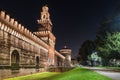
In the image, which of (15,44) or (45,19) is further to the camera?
(45,19)

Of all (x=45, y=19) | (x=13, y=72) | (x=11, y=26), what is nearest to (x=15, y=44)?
(x=11, y=26)

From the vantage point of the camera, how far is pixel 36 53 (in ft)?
123

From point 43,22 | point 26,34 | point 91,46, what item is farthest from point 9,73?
point 91,46

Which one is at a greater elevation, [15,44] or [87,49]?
[87,49]

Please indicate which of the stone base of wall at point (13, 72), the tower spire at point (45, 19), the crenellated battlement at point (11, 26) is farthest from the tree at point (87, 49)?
the crenellated battlement at point (11, 26)

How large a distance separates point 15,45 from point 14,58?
62.2 inches

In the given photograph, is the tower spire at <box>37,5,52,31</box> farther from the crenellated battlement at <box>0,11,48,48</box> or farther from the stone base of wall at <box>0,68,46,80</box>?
the crenellated battlement at <box>0,11,48,48</box>

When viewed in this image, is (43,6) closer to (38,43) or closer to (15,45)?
(38,43)

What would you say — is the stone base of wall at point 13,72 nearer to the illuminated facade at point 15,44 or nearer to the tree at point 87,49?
the illuminated facade at point 15,44

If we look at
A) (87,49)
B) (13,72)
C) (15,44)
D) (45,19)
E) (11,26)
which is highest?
(45,19)

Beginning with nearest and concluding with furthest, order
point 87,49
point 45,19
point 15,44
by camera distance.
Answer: point 15,44, point 45,19, point 87,49

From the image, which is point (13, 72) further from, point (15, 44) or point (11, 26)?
point (11, 26)

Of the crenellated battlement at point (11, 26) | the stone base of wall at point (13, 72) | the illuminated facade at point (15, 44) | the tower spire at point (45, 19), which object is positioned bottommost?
the stone base of wall at point (13, 72)

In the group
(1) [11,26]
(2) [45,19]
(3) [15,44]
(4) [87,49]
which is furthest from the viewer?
(4) [87,49]
